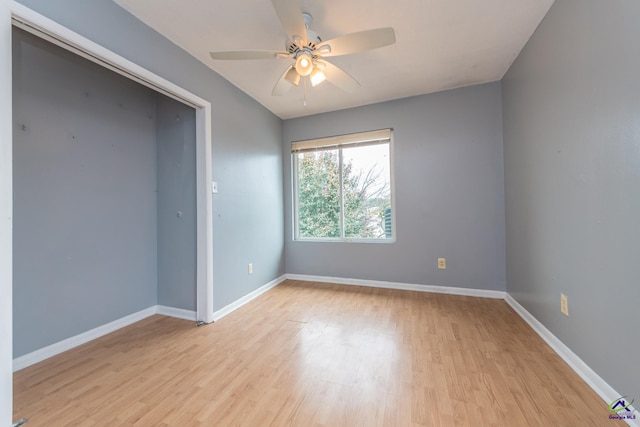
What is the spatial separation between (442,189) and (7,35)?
137 inches

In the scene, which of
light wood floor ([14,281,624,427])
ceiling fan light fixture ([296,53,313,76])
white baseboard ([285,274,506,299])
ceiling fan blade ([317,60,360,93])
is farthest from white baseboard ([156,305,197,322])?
ceiling fan blade ([317,60,360,93])

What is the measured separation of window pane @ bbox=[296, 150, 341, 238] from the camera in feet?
11.4

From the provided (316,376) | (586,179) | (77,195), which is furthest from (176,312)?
(586,179)

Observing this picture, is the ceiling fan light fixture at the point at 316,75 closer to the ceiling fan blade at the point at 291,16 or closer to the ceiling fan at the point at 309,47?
the ceiling fan at the point at 309,47

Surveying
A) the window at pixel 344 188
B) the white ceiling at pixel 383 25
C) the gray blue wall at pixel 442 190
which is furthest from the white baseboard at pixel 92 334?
the white ceiling at pixel 383 25

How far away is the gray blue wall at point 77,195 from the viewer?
5.54 ft

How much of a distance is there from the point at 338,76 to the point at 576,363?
2457 mm

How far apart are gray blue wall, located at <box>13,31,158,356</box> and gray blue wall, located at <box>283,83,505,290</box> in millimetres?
2332

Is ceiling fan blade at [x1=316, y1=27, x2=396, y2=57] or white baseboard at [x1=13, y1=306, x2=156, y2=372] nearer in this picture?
ceiling fan blade at [x1=316, y1=27, x2=396, y2=57]

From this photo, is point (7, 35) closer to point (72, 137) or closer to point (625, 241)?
point (72, 137)

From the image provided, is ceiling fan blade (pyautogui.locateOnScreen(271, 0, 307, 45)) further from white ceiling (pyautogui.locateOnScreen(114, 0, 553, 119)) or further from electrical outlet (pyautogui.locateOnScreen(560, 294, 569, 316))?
electrical outlet (pyautogui.locateOnScreen(560, 294, 569, 316))

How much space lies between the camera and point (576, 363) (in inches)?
58.4

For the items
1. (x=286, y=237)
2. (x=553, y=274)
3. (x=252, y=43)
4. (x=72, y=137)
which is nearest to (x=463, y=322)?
(x=553, y=274)

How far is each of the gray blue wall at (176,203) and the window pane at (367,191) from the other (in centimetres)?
194
